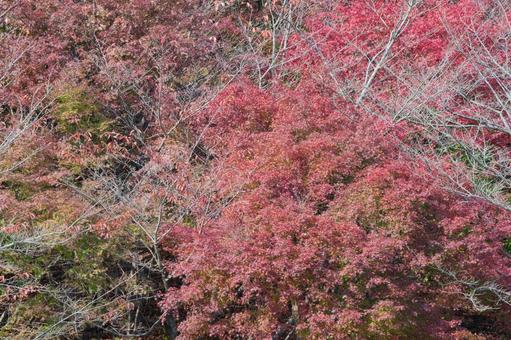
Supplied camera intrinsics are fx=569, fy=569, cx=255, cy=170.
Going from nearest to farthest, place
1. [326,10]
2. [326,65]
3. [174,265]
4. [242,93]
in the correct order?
[174,265] → [242,93] → [326,65] → [326,10]

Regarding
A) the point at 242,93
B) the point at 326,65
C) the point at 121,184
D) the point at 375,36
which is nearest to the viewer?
the point at 121,184

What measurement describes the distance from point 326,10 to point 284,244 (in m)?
7.88

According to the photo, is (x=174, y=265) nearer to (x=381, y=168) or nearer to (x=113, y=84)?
(x=381, y=168)

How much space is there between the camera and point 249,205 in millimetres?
7133

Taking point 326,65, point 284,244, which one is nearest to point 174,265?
point 284,244

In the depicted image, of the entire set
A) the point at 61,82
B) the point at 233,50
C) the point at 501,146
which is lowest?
the point at 501,146

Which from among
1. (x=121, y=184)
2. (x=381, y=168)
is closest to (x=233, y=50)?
(x=121, y=184)

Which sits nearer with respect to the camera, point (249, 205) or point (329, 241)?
point (329, 241)

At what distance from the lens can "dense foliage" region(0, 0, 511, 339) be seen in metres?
6.65

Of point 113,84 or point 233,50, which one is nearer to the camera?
point 113,84

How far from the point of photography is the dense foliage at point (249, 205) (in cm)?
665

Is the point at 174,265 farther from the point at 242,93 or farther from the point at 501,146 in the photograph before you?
the point at 501,146

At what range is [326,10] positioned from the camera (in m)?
12.9

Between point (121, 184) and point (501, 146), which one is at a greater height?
point (121, 184)
